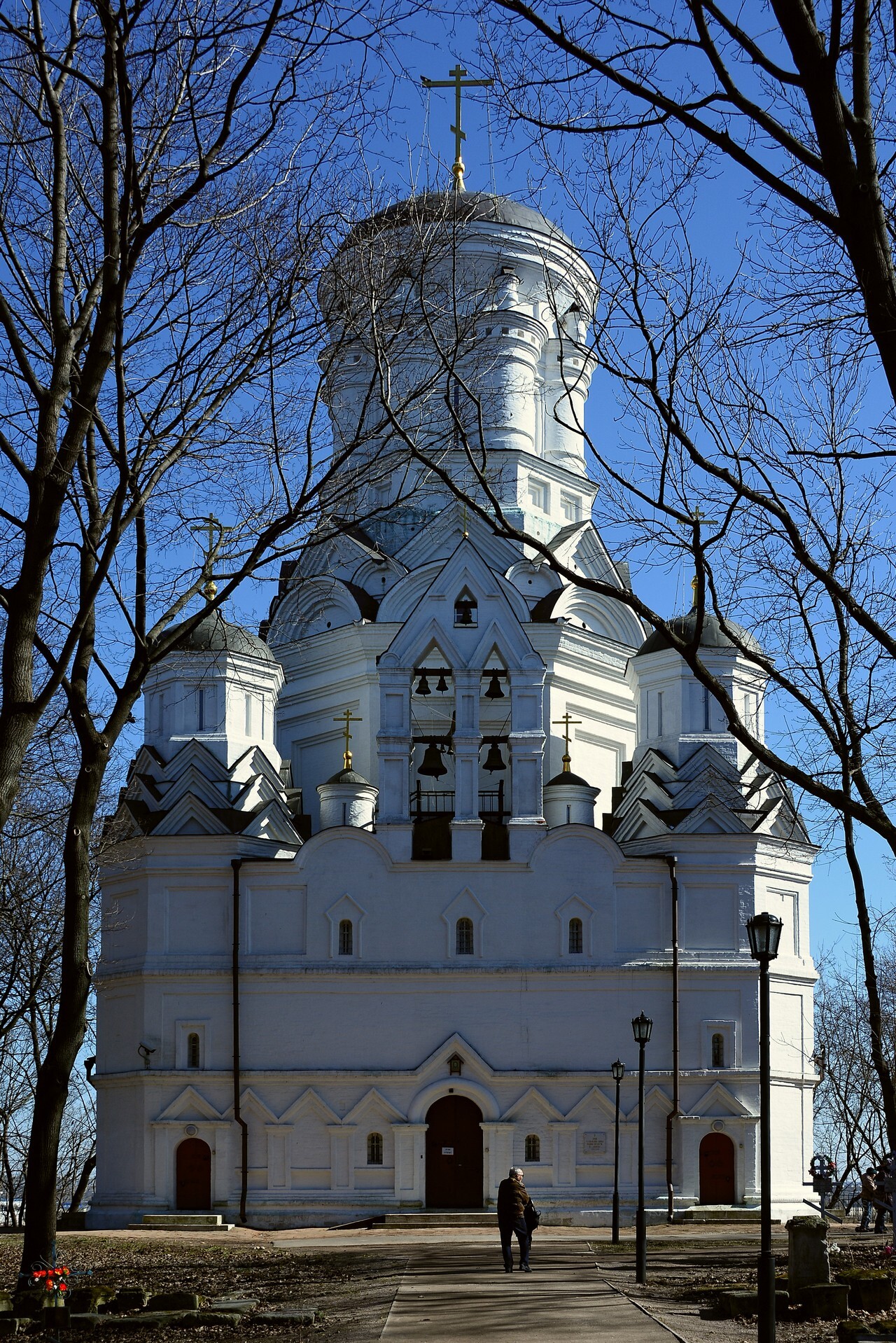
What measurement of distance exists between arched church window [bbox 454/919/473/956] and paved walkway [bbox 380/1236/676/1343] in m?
12.7

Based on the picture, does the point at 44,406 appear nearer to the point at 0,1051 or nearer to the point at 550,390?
the point at 0,1051

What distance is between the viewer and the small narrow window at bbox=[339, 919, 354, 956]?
34.9m

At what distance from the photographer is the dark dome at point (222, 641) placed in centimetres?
3728

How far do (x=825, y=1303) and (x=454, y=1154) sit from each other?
755 inches

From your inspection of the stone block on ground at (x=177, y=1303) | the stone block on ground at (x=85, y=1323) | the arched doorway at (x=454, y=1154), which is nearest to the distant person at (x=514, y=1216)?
the stone block on ground at (x=177, y=1303)

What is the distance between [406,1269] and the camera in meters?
20.4

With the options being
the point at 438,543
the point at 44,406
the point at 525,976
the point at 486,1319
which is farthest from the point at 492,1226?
the point at 44,406

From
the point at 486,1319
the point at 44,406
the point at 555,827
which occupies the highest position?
the point at 44,406

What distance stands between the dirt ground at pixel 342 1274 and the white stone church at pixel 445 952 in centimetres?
466

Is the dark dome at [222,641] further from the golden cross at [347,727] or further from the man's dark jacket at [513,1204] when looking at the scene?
the man's dark jacket at [513,1204]

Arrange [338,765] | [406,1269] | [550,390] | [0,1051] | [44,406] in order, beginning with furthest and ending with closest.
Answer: [550,390]
[338,765]
[0,1051]
[406,1269]
[44,406]

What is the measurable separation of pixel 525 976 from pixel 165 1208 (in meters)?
8.02

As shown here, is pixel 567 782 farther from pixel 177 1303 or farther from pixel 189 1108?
pixel 177 1303

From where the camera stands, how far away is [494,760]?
3741cm
